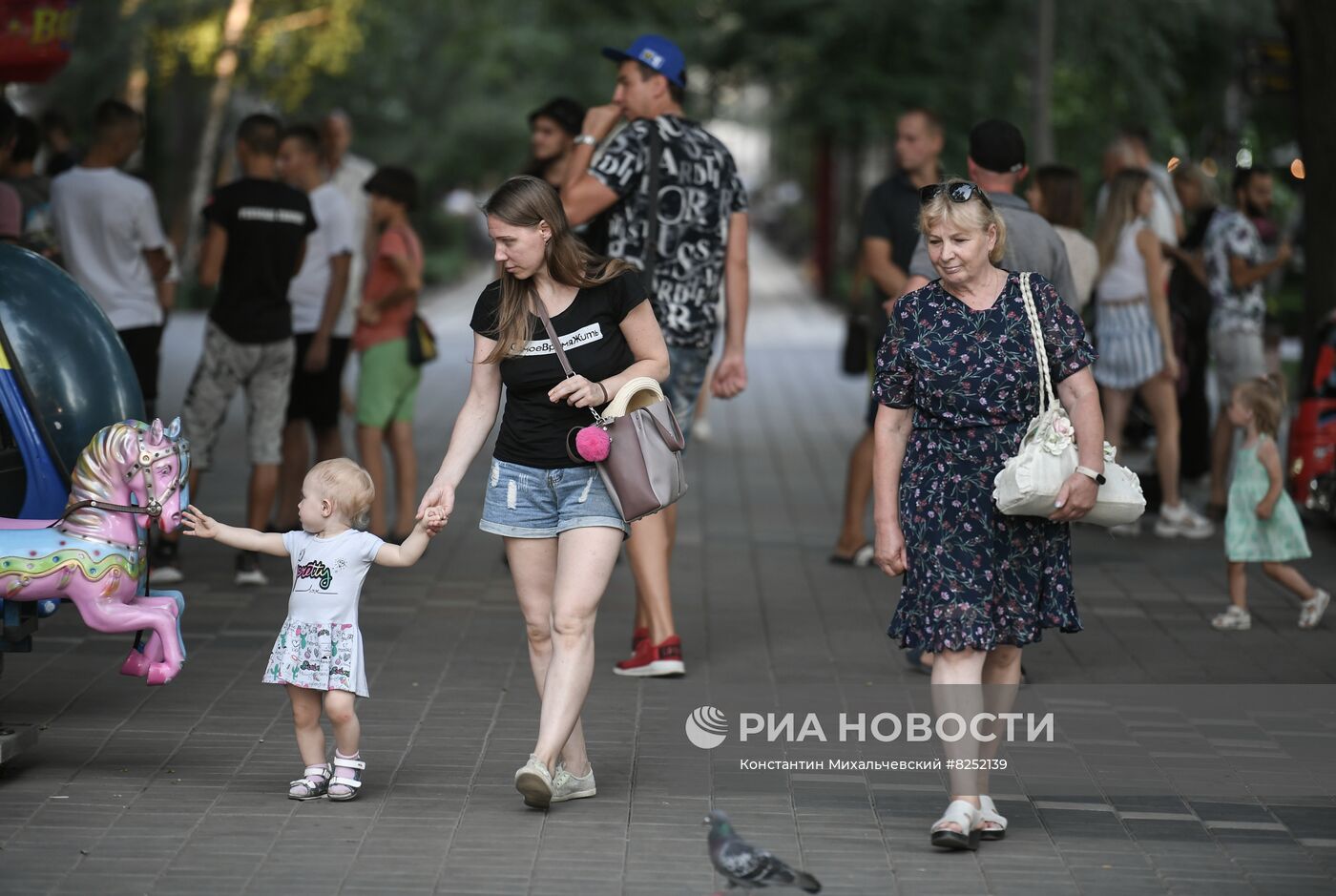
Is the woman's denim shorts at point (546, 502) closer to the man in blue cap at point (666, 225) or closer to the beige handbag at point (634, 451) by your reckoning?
the beige handbag at point (634, 451)

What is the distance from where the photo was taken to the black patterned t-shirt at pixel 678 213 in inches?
281

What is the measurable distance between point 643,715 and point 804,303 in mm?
28841

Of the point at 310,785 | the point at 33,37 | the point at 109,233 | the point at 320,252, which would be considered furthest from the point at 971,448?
the point at 33,37

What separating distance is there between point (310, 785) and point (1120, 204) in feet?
20.0

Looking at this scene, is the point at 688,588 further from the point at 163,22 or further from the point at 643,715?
the point at 163,22

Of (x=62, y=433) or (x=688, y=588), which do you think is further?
(x=688, y=588)

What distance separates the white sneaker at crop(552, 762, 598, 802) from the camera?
538 centimetres

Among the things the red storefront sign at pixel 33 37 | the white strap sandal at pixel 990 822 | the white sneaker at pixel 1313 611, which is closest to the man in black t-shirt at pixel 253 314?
the red storefront sign at pixel 33 37

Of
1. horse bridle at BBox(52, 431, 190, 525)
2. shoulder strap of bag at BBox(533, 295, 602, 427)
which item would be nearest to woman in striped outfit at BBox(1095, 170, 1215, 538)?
shoulder strap of bag at BBox(533, 295, 602, 427)

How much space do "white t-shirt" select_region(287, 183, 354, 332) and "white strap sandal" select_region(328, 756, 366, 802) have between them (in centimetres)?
429

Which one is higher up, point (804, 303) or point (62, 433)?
point (62, 433)

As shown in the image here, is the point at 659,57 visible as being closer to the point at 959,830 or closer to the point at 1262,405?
the point at 1262,405

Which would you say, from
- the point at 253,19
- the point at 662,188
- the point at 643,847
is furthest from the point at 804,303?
the point at 643,847

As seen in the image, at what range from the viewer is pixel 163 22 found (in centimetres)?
2838
